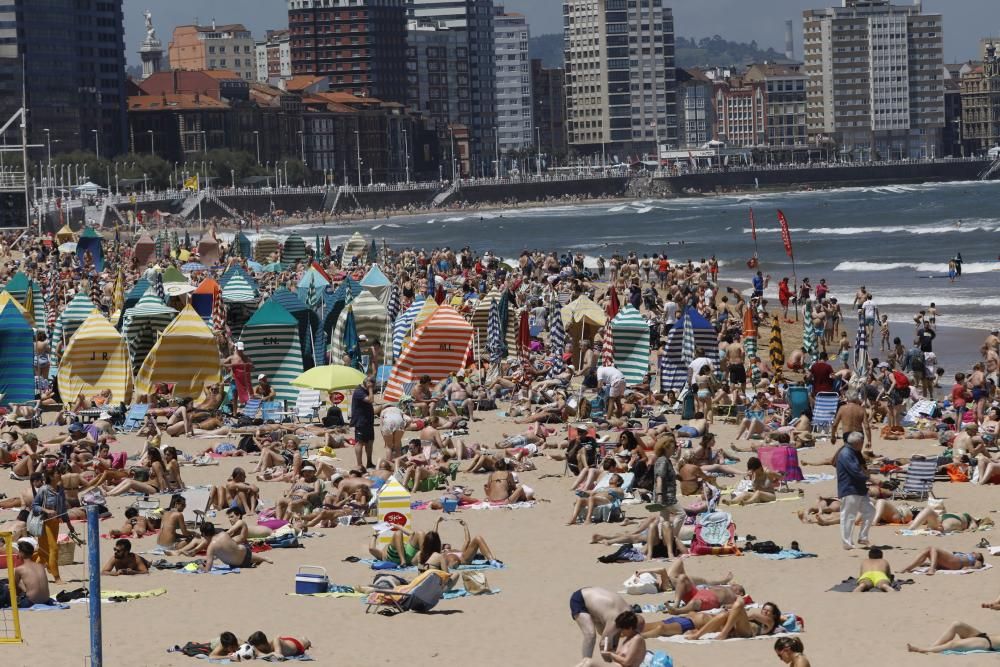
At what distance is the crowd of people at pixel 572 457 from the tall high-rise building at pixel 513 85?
158978 mm

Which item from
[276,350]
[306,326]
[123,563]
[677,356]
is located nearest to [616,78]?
[306,326]

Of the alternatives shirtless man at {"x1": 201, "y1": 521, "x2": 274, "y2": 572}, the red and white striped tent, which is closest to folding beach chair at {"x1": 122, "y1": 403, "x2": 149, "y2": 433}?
the red and white striped tent

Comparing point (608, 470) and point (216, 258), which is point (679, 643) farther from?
point (216, 258)

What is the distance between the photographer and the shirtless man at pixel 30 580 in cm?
1069

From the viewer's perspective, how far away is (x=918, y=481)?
13312mm

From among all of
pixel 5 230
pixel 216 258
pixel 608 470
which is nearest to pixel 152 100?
pixel 5 230

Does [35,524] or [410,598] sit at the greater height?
[35,524]

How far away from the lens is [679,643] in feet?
32.0

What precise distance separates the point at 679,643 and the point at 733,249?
54443 mm

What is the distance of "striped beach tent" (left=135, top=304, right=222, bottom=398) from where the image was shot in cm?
1839

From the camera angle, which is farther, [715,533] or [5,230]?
[5,230]

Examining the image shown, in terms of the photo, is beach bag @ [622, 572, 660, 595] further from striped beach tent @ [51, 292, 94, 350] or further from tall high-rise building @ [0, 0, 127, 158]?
tall high-rise building @ [0, 0, 127, 158]

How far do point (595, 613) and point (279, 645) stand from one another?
79.4 inches

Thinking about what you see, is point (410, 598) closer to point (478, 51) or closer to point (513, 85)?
point (478, 51)
